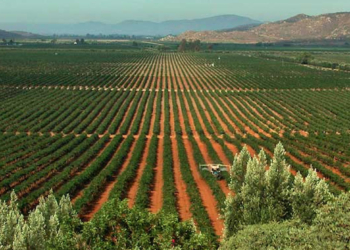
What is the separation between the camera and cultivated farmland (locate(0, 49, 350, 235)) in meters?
24.2

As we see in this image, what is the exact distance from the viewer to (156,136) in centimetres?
3781

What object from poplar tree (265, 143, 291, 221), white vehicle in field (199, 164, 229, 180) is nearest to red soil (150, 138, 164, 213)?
white vehicle in field (199, 164, 229, 180)

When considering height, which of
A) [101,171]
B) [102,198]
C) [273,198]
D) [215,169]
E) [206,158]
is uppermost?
[273,198]

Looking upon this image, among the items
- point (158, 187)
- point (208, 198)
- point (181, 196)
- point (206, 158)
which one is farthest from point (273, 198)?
point (206, 158)

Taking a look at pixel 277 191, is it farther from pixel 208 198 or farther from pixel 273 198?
pixel 208 198

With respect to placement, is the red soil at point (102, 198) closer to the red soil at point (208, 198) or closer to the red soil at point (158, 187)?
the red soil at point (158, 187)

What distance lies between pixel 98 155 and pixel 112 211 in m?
19.8

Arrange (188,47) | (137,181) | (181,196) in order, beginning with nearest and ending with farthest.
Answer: (181,196), (137,181), (188,47)

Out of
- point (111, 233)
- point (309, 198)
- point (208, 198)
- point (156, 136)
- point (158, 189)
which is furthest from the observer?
point (156, 136)

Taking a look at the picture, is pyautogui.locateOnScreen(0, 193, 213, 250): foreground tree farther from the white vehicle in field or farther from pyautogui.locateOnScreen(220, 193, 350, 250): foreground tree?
the white vehicle in field

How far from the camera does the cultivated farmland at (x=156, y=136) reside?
24234mm

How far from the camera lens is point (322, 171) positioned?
28016mm

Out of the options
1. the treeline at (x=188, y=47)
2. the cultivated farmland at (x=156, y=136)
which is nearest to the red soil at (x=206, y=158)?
the cultivated farmland at (x=156, y=136)

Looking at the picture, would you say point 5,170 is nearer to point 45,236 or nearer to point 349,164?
point 45,236
